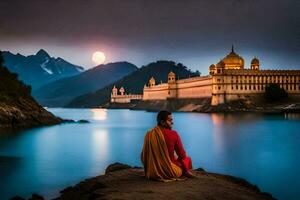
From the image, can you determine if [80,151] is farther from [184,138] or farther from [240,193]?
[240,193]

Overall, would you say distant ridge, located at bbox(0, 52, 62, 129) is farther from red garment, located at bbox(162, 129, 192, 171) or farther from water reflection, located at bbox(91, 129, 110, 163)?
red garment, located at bbox(162, 129, 192, 171)

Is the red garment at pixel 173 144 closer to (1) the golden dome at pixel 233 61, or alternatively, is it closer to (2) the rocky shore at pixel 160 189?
(2) the rocky shore at pixel 160 189

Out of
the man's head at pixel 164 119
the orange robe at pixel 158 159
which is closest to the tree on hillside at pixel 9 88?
the orange robe at pixel 158 159

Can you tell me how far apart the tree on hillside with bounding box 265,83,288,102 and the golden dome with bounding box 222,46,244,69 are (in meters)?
17.5

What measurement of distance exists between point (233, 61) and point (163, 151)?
3836 inches

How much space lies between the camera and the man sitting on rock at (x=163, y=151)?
1142 cm

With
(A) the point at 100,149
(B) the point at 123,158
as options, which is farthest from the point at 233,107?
(B) the point at 123,158

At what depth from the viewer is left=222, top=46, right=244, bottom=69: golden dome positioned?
106 meters

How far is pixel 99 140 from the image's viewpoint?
40.4 m

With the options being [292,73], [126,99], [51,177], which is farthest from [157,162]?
[126,99]

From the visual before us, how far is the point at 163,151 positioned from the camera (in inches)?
449

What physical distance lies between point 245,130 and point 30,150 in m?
23.0

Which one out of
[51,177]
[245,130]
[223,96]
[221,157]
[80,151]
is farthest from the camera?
[223,96]

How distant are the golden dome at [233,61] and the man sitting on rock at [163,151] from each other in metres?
95.7
